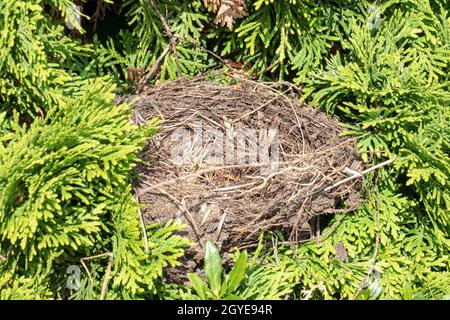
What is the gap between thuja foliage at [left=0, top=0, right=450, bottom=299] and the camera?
1.82 meters

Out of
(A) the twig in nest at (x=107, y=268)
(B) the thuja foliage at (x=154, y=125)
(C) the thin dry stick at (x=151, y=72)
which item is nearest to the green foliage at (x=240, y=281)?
(B) the thuja foliage at (x=154, y=125)

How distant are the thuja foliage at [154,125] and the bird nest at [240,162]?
68mm

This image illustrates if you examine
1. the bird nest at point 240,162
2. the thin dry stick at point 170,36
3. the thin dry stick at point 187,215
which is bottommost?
the thin dry stick at point 187,215

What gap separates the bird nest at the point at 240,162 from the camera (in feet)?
6.64

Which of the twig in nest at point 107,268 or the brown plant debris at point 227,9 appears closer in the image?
the twig in nest at point 107,268

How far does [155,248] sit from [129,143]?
1.06 ft

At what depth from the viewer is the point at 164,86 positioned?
7.59ft

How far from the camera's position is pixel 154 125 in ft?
6.61

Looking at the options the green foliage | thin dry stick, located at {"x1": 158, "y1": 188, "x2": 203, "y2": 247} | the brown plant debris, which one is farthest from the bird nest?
the brown plant debris

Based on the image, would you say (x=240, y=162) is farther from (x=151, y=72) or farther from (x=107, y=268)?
(x=107, y=268)

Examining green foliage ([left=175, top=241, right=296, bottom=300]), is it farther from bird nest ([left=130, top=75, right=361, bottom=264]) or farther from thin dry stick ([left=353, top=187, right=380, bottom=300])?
thin dry stick ([left=353, top=187, right=380, bottom=300])

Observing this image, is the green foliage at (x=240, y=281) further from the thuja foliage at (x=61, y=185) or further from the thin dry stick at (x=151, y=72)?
the thin dry stick at (x=151, y=72)

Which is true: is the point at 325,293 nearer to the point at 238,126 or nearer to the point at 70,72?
the point at 238,126
